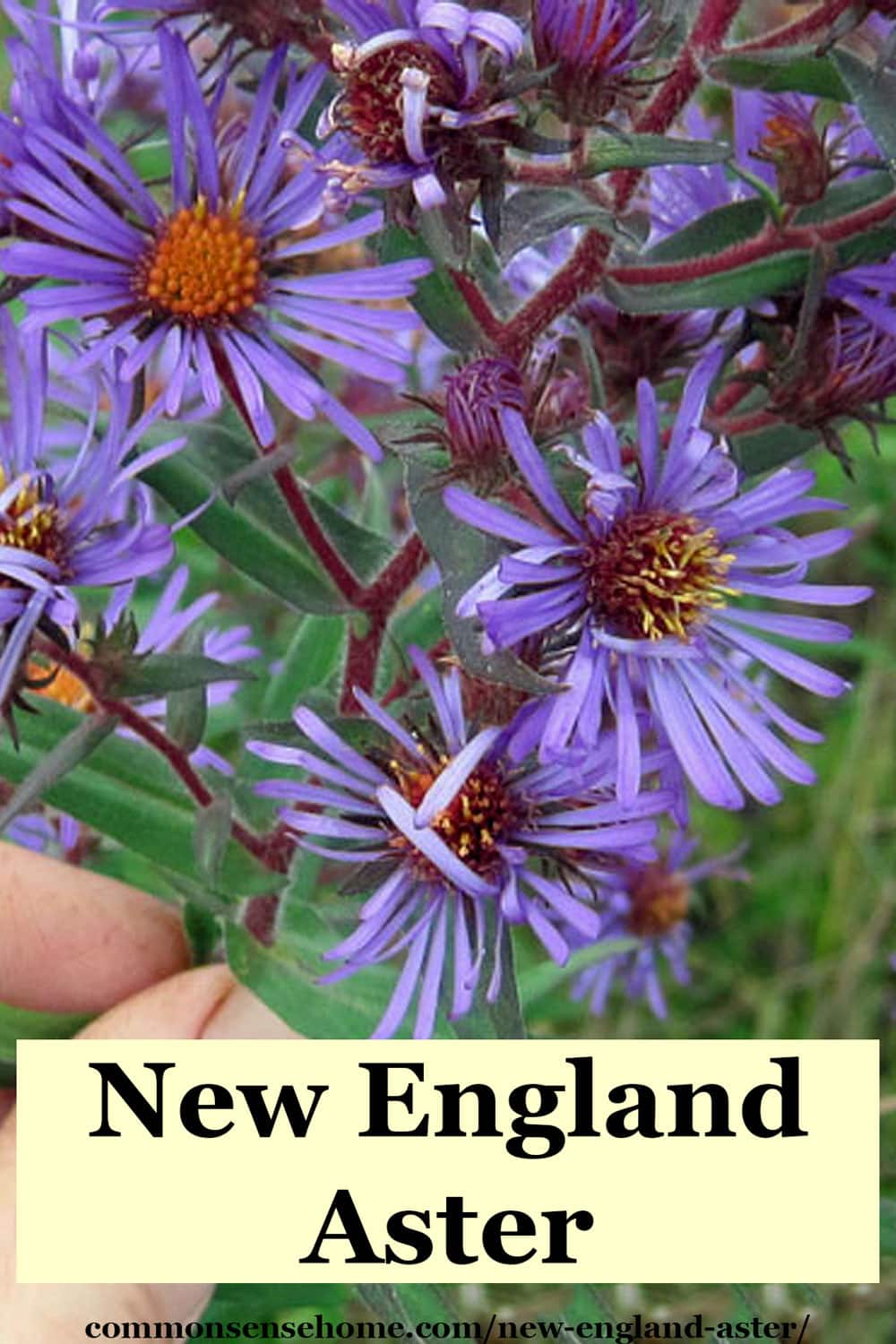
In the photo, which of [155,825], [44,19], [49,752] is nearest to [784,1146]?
[155,825]

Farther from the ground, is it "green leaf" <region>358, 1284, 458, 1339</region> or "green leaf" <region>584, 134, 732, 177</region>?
"green leaf" <region>584, 134, 732, 177</region>

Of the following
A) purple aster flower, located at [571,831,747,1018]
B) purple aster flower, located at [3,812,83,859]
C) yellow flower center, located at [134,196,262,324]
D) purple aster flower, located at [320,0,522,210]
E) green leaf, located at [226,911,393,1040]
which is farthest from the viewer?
purple aster flower, located at [571,831,747,1018]

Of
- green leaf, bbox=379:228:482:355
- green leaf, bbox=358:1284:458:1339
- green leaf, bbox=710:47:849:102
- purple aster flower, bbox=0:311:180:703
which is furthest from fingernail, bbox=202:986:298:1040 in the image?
green leaf, bbox=710:47:849:102

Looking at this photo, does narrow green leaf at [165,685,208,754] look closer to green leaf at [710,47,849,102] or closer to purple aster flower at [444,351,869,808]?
purple aster flower at [444,351,869,808]

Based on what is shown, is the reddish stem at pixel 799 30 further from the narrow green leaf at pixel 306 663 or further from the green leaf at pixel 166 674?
the narrow green leaf at pixel 306 663

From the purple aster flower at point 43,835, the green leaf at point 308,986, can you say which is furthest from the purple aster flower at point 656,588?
the purple aster flower at point 43,835

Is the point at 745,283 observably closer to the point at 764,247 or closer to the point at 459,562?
the point at 764,247

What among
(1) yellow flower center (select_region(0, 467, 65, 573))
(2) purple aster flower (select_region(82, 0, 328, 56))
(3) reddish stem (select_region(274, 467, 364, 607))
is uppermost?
(2) purple aster flower (select_region(82, 0, 328, 56))
